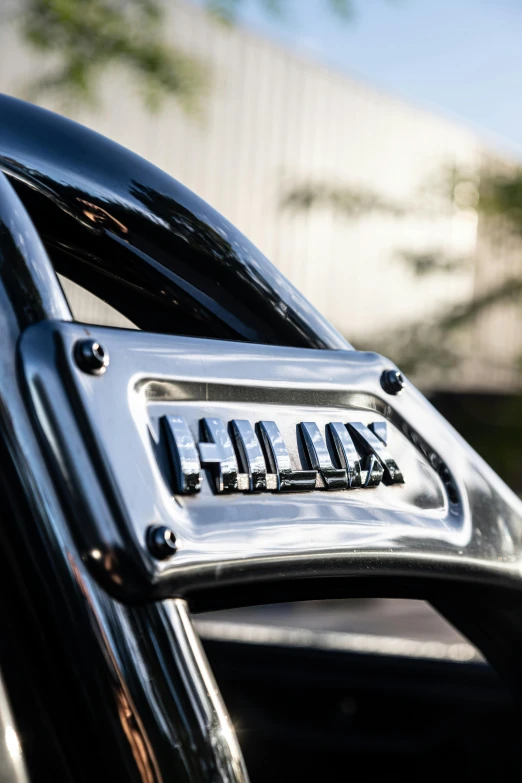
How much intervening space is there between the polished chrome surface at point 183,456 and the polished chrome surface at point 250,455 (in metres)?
0.04

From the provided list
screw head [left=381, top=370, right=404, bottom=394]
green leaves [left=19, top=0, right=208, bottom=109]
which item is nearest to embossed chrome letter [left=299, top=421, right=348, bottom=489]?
screw head [left=381, top=370, right=404, bottom=394]

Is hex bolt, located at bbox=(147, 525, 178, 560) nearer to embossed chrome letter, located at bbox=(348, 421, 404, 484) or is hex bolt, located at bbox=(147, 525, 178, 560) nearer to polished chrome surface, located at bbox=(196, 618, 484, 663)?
embossed chrome letter, located at bbox=(348, 421, 404, 484)

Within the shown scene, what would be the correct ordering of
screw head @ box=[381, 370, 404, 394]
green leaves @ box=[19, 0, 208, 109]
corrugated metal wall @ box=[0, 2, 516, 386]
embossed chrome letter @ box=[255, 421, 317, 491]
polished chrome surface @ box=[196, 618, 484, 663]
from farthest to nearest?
corrugated metal wall @ box=[0, 2, 516, 386] < green leaves @ box=[19, 0, 208, 109] < polished chrome surface @ box=[196, 618, 484, 663] < screw head @ box=[381, 370, 404, 394] < embossed chrome letter @ box=[255, 421, 317, 491]

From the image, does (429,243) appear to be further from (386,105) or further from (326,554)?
(326,554)

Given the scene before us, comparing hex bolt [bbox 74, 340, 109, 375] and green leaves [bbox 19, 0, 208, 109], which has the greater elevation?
green leaves [bbox 19, 0, 208, 109]

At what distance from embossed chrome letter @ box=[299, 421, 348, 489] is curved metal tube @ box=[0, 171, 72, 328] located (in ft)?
0.49

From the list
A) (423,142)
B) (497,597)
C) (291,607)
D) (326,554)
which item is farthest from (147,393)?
(423,142)

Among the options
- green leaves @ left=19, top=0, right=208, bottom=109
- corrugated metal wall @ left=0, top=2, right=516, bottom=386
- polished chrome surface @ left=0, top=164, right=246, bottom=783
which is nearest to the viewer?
polished chrome surface @ left=0, top=164, right=246, bottom=783

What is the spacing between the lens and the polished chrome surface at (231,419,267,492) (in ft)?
1.68

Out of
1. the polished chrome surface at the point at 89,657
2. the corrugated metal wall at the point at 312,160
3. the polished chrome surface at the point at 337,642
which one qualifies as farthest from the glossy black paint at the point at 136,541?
the corrugated metal wall at the point at 312,160

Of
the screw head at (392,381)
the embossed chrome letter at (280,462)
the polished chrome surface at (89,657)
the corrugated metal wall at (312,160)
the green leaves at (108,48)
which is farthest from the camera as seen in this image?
the corrugated metal wall at (312,160)

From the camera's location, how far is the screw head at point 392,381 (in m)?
0.66

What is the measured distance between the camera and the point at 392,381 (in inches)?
26.0

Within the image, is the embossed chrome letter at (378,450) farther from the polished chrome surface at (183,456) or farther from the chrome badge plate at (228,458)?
the polished chrome surface at (183,456)
